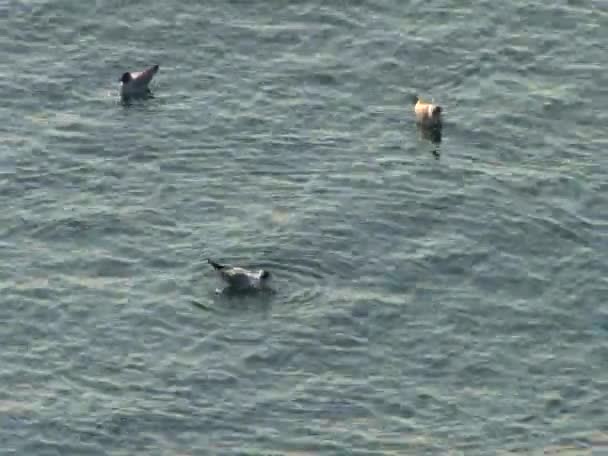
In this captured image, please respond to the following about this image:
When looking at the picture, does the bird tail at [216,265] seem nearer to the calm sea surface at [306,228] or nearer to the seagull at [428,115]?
the calm sea surface at [306,228]

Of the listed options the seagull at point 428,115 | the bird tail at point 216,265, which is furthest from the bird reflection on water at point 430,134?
the bird tail at point 216,265

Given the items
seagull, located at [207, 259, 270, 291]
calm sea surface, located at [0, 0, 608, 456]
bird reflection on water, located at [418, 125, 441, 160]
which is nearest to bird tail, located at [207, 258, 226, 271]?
seagull, located at [207, 259, 270, 291]

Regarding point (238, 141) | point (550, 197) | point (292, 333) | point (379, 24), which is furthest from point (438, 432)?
point (379, 24)

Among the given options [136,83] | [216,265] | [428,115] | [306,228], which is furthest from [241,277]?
[136,83]

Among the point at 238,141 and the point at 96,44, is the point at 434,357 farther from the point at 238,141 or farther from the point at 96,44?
the point at 96,44

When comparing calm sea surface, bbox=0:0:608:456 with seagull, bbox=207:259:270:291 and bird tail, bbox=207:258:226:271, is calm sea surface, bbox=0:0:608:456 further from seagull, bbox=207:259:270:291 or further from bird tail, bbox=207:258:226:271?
bird tail, bbox=207:258:226:271

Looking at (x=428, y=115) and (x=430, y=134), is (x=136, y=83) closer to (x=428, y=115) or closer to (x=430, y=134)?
(x=428, y=115)

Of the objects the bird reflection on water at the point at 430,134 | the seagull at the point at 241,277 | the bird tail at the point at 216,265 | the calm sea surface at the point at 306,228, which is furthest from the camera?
the bird reflection on water at the point at 430,134
